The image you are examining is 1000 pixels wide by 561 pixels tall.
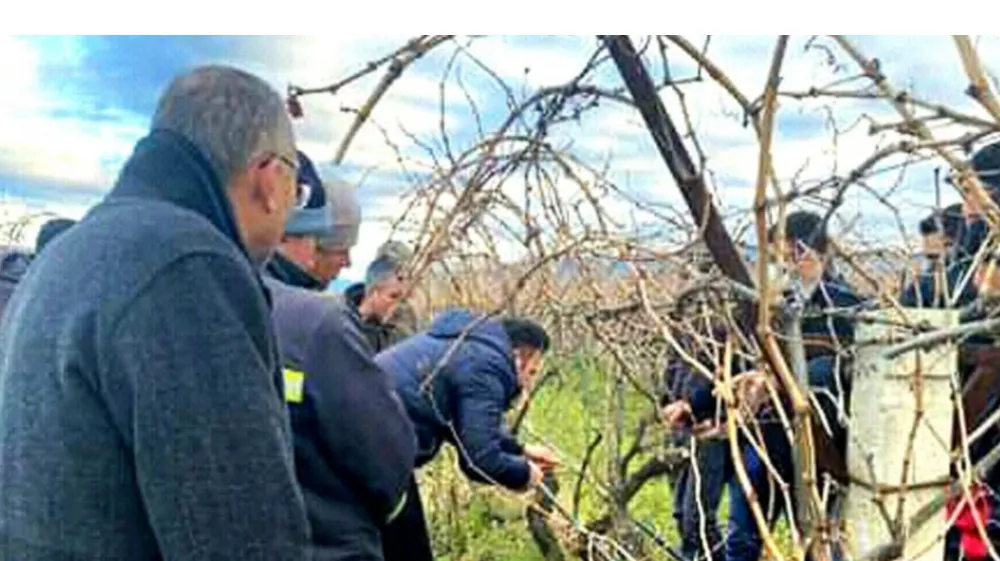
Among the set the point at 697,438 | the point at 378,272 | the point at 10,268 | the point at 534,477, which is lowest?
the point at 534,477

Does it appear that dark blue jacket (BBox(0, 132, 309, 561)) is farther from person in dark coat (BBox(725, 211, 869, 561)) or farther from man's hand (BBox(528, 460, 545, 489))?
man's hand (BBox(528, 460, 545, 489))

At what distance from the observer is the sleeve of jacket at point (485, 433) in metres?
4.45

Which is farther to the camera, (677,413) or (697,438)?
(677,413)

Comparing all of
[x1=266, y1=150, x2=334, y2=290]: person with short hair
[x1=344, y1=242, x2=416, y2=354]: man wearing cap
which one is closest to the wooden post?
[x1=266, y1=150, x2=334, y2=290]: person with short hair

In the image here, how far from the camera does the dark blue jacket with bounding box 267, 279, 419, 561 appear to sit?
312 cm

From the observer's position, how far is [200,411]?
192 centimetres

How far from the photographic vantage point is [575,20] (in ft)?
6.66

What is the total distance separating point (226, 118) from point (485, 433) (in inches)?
95.8

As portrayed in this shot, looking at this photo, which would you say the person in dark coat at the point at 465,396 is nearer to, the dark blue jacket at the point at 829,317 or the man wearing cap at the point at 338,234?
the man wearing cap at the point at 338,234

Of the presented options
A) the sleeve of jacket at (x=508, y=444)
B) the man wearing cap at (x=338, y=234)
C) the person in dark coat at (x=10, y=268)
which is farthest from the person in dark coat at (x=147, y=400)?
the sleeve of jacket at (x=508, y=444)

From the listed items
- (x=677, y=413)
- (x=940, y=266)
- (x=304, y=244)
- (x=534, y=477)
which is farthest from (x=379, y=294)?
(x=940, y=266)

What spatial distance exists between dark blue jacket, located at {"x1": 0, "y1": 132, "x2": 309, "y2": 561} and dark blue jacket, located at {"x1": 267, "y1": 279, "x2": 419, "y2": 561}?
106cm

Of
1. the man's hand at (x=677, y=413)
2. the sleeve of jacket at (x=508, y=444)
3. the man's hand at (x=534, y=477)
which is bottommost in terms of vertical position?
the man's hand at (x=534, y=477)

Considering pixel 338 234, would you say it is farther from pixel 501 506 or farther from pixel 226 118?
pixel 501 506
